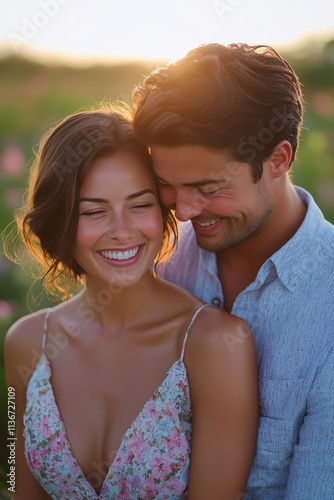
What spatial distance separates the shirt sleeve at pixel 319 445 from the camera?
2322mm

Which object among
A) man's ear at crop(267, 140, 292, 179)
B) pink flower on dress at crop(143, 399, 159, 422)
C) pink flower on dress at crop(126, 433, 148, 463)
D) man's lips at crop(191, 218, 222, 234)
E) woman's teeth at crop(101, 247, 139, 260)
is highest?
man's ear at crop(267, 140, 292, 179)

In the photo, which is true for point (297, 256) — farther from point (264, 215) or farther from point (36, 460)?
point (36, 460)

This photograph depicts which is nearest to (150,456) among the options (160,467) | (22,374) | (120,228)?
(160,467)

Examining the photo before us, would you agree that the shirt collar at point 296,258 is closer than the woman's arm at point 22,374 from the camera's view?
Yes

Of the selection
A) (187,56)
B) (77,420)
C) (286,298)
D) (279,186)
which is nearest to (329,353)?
(286,298)

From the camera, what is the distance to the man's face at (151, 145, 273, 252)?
2.40 metres

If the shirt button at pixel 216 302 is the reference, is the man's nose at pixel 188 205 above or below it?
above

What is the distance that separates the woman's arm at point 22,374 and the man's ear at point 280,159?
1162 millimetres

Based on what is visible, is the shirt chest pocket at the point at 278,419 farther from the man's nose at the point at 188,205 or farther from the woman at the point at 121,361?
the man's nose at the point at 188,205

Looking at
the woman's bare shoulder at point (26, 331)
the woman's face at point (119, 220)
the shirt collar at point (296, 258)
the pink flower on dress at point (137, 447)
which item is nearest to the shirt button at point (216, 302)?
the shirt collar at point (296, 258)

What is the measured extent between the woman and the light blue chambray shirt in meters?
0.10

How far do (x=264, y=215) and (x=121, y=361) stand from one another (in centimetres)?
79

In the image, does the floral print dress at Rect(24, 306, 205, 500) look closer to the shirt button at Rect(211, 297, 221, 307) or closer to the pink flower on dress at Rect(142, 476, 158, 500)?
the pink flower on dress at Rect(142, 476, 158, 500)

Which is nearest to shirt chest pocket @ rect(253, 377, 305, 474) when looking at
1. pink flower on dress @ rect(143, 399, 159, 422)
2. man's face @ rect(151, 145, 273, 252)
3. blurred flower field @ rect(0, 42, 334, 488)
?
pink flower on dress @ rect(143, 399, 159, 422)
